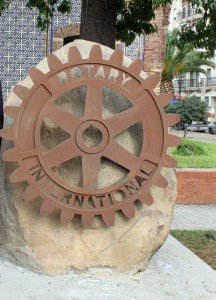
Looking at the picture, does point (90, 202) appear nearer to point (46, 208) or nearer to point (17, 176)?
point (46, 208)

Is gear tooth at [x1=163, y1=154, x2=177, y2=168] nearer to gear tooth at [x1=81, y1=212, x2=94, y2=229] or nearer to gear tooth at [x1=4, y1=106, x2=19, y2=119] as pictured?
gear tooth at [x1=81, y1=212, x2=94, y2=229]

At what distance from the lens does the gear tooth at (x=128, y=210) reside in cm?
407

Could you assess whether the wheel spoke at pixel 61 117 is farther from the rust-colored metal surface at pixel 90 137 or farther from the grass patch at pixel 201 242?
the grass patch at pixel 201 242

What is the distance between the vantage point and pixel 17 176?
3.92m

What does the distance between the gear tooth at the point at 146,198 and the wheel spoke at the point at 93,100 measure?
662 mm

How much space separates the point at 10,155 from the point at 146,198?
101cm

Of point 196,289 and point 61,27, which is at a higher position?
point 61,27

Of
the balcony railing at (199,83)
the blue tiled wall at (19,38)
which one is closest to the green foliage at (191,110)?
the blue tiled wall at (19,38)

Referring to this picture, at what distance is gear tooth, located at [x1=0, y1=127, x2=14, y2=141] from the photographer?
3.92 m

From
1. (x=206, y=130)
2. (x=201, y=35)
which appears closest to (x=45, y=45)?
(x=201, y=35)

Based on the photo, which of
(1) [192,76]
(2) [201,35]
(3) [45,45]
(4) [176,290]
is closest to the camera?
(4) [176,290]

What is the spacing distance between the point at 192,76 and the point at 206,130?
71.9 feet

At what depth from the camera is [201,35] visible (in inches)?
342

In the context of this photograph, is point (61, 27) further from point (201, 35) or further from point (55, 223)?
point (55, 223)
